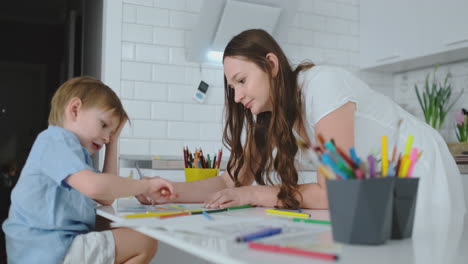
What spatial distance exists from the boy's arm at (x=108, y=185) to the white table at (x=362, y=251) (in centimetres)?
35

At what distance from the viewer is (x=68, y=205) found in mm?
1225

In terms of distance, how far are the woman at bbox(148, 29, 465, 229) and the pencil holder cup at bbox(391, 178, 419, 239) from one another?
0.42 meters

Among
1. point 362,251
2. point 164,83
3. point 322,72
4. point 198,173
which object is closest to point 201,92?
point 164,83

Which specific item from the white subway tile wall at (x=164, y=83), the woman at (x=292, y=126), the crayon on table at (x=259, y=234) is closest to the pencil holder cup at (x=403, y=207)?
the crayon on table at (x=259, y=234)

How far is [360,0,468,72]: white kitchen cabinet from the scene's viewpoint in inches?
117

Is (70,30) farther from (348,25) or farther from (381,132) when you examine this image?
(381,132)

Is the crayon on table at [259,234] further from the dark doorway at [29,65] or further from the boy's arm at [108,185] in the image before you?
the dark doorway at [29,65]

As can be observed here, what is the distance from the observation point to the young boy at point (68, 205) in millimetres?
1152

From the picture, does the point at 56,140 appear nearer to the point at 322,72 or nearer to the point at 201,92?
the point at 322,72

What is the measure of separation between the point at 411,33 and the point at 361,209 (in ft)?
9.51

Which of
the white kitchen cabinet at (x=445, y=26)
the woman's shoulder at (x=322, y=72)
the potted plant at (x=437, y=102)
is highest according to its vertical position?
the white kitchen cabinet at (x=445, y=26)

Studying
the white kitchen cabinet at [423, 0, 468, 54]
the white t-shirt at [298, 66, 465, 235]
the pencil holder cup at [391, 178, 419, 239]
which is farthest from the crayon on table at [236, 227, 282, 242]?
the white kitchen cabinet at [423, 0, 468, 54]

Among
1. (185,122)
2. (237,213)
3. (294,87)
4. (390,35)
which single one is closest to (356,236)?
(237,213)

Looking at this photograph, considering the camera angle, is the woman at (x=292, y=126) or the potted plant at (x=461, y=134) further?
the potted plant at (x=461, y=134)
